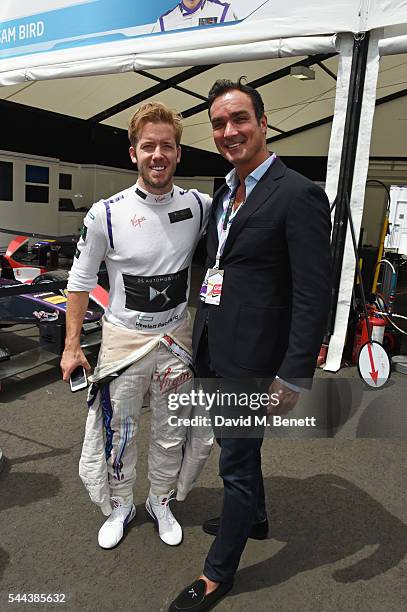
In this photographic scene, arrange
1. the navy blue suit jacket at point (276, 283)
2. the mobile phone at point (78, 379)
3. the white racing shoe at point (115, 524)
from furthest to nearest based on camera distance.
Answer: the white racing shoe at point (115, 524), the mobile phone at point (78, 379), the navy blue suit jacket at point (276, 283)

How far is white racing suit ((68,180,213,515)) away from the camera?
1.88 metres

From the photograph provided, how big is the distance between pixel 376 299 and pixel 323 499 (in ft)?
9.43

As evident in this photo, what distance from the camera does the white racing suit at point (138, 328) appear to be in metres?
1.88

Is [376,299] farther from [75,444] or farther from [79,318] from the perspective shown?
[79,318]

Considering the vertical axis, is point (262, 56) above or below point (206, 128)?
below

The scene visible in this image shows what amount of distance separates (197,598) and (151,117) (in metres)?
1.87

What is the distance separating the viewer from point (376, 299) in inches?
195

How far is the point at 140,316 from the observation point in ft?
A: 6.40

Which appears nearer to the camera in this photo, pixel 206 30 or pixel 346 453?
pixel 346 453

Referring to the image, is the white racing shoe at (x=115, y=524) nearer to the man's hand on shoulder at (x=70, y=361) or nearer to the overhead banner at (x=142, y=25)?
the man's hand on shoulder at (x=70, y=361)

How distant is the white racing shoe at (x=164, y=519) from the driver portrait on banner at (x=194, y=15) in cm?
424

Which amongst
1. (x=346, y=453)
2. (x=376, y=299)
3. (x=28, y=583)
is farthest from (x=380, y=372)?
(x=28, y=583)

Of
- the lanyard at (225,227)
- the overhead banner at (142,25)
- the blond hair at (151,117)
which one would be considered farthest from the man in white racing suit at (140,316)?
the overhead banner at (142,25)

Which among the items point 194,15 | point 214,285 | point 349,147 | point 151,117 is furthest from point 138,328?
point 194,15
